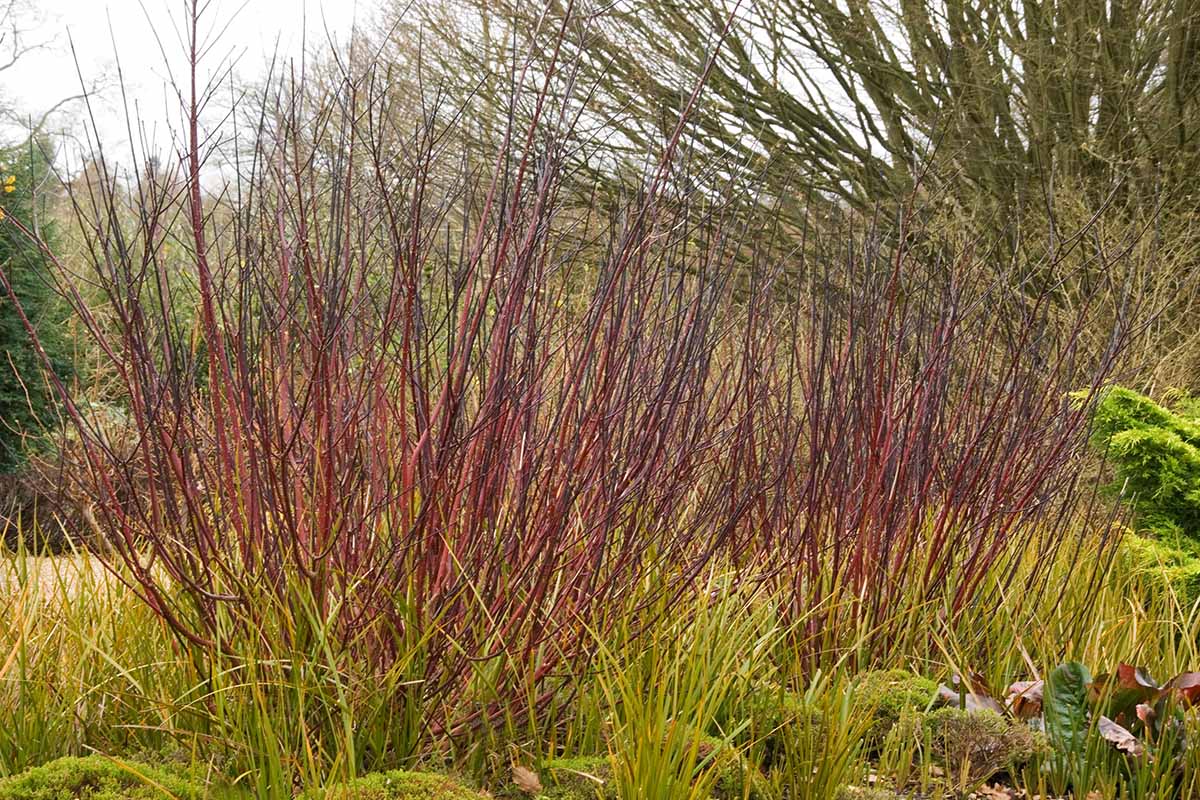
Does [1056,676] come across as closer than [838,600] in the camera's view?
Yes

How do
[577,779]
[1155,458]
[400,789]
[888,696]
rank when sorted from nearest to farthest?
A: [400,789]
[577,779]
[888,696]
[1155,458]

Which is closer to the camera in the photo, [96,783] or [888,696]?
[96,783]

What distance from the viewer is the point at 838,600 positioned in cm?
348

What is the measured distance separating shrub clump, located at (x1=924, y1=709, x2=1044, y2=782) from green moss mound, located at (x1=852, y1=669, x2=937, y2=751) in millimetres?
99

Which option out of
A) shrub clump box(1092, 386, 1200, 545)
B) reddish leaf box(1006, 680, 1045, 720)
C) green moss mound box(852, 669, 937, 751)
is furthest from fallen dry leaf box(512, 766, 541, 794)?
shrub clump box(1092, 386, 1200, 545)

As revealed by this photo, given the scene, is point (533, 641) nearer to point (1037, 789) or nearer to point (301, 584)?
point (301, 584)

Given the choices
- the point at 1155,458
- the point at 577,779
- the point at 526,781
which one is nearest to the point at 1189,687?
the point at 577,779

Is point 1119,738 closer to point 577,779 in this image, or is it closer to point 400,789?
point 577,779

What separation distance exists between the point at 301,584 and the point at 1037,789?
2067 mm

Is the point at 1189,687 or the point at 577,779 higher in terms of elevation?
the point at 1189,687

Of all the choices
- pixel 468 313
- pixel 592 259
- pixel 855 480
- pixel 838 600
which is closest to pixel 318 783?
pixel 468 313

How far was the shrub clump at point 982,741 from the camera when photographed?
2.75m

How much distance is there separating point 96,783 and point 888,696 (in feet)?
6.69

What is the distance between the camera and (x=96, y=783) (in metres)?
2.13
